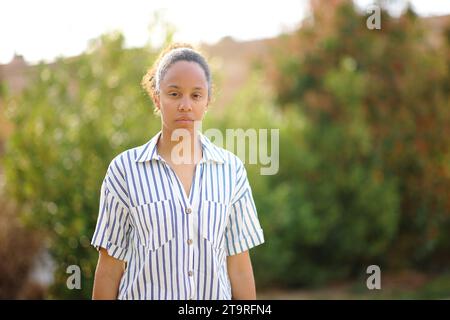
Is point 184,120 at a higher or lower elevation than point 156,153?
higher

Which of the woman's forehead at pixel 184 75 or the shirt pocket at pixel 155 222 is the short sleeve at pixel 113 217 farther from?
the woman's forehead at pixel 184 75

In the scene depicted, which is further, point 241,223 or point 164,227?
point 241,223

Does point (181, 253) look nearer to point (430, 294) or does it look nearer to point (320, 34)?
point (430, 294)

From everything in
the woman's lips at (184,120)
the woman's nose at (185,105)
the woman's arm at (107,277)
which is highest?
the woman's nose at (185,105)

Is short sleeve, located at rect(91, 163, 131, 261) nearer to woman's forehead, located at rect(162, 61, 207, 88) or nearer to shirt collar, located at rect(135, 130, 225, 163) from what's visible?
shirt collar, located at rect(135, 130, 225, 163)

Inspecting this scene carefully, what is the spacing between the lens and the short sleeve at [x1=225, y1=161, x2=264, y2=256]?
2.56 m

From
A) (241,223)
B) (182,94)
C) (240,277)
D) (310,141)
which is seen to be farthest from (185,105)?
(310,141)

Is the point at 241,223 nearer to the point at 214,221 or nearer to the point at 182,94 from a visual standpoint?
the point at 214,221

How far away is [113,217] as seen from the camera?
8.08 feet

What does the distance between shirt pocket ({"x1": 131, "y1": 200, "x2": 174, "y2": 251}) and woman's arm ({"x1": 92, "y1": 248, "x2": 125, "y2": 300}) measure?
0.54ft

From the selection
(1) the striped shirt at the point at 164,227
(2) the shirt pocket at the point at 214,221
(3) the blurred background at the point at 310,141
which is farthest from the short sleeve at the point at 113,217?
(3) the blurred background at the point at 310,141

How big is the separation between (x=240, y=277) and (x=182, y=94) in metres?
0.76

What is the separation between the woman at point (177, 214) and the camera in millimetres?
2406
